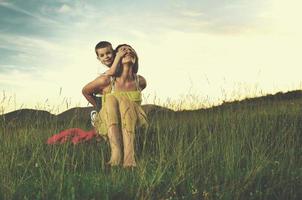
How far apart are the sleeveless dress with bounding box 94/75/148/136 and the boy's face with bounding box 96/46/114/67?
269mm

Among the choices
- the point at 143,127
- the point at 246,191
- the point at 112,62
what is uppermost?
the point at 112,62

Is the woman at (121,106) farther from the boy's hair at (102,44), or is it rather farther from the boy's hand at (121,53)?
the boy's hair at (102,44)

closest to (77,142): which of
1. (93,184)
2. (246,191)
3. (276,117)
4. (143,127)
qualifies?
(143,127)

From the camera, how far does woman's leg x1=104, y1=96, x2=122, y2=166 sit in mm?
5992

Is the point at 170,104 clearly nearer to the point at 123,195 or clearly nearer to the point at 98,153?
the point at 98,153

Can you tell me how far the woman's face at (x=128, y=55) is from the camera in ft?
20.9

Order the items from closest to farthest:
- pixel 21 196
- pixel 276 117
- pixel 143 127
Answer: pixel 21 196
pixel 143 127
pixel 276 117

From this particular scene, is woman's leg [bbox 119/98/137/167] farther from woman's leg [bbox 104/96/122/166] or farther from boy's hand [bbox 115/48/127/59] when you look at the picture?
boy's hand [bbox 115/48/127/59]

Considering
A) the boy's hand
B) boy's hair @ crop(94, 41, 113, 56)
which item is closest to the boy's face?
boy's hair @ crop(94, 41, 113, 56)

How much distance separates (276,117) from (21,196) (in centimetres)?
616

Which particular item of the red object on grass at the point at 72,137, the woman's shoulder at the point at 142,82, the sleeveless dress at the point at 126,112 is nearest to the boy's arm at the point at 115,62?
the sleeveless dress at the point at 126,112

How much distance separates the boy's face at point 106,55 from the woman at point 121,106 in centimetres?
10

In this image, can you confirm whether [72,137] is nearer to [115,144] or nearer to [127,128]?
[115,144]

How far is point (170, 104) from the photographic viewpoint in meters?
8.09
